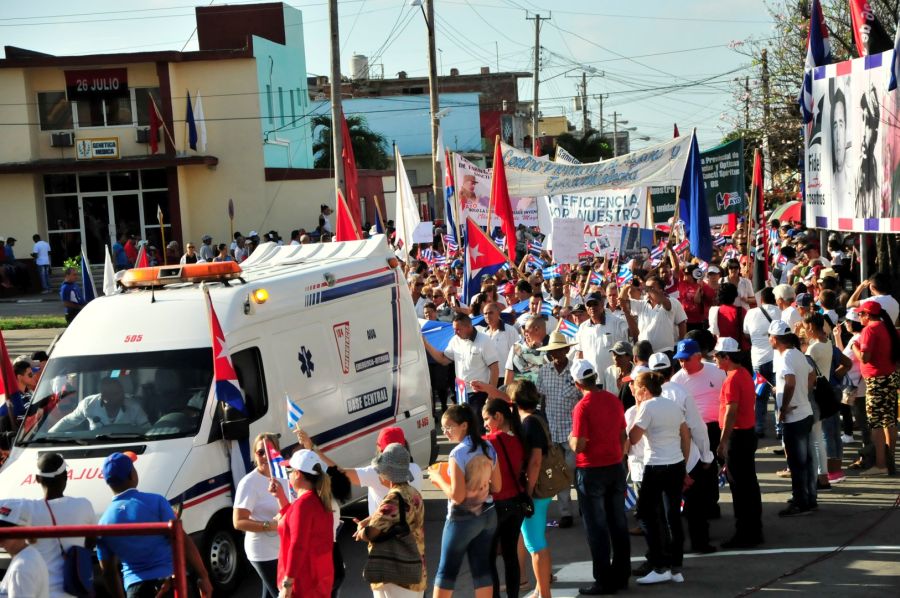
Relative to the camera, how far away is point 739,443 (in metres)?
9.71

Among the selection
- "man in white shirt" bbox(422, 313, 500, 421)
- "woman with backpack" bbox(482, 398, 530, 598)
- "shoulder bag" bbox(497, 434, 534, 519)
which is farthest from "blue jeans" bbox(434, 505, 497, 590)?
"man in white shirt" bbox(422, 313, 500, 421)

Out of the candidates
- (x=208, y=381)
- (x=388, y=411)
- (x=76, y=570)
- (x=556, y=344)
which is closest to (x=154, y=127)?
(x=388, y=411)

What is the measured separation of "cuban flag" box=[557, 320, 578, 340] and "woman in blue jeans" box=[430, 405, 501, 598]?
5.67 metres


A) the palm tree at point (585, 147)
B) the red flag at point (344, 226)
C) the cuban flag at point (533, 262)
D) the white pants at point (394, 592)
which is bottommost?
the white pants at point (394, 592)

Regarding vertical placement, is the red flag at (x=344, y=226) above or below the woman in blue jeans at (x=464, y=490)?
above

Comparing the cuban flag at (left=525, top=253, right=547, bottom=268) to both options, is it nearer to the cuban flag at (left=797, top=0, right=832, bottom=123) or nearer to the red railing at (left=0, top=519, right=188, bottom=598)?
the cuban flag at (left=797, top=0, right=832, bottom=123)

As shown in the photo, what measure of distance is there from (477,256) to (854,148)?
219 inches

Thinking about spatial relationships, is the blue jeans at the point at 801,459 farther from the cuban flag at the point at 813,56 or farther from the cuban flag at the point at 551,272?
the cuban flag at the point at 813,56

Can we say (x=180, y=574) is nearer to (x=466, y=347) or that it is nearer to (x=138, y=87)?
(x=466, y=347)

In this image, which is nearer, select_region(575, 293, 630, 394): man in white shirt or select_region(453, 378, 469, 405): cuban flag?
select_region(453, 378, 469, 405): cuban flag

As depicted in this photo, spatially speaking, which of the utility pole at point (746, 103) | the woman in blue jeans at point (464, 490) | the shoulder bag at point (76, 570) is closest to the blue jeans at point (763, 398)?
the woman in blue jeans at point (464, 490)

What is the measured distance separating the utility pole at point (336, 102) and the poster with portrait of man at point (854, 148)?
950 centimetres

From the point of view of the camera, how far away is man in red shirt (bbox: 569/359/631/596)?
28.1ft

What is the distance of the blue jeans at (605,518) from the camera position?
8.65m
